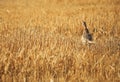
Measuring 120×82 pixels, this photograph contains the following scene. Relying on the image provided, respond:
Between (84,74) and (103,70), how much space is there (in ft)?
0.88

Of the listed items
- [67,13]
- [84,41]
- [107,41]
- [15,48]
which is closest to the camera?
[15,48]

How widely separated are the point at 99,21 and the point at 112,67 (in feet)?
11.8

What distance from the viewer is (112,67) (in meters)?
3.33

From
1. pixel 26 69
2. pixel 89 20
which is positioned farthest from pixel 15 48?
pixel 89 20

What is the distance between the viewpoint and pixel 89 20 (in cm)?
691

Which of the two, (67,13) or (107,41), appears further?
(67,13)

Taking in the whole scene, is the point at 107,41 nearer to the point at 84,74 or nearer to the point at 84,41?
the point at 84,41

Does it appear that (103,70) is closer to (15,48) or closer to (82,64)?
(82,64)

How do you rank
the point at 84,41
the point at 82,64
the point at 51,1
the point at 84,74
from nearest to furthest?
the point at 84,74, the point at 82,64, the point at 84,41, the point at 51,1

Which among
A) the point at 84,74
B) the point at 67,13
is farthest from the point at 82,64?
the point at 67,13

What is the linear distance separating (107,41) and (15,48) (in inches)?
66.2

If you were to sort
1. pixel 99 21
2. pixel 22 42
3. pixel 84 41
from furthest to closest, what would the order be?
pixel 99 21
pixel 84 41
pixel 22 42

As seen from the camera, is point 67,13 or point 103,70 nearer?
point 103,70

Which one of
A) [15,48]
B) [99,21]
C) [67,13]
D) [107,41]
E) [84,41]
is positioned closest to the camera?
[15,48]
